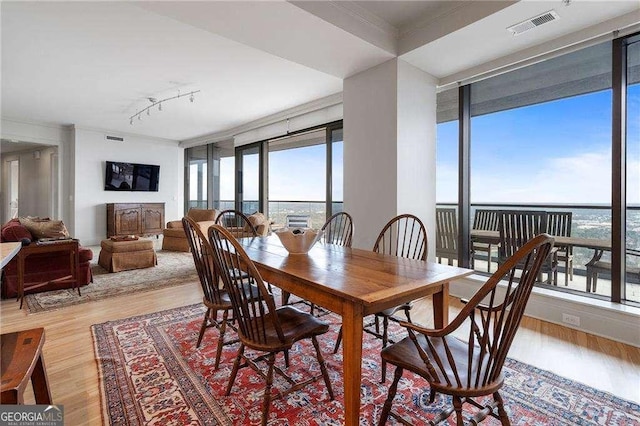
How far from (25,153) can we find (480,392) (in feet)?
36.6

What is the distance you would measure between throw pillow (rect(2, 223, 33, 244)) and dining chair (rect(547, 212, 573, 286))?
216 inches

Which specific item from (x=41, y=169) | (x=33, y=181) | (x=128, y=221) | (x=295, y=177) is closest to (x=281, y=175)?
(x=295, y=177)

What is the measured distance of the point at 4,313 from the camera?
3004mm

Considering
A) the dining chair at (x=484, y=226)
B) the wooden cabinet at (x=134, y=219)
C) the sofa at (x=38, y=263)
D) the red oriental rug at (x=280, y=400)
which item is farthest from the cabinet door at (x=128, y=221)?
the dining chair at (x=484, y=226)

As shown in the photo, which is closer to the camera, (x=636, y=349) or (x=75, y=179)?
(x=636, y=349)

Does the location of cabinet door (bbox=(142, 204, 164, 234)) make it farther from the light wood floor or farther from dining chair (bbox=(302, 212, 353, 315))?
dining chair (bbox=(302, 212, 353, 315))

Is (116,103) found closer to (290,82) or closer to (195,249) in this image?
(290,82)

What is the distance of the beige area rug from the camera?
3.33m

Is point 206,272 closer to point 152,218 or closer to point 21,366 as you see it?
point 21,366

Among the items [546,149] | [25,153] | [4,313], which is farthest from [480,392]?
[25,153]

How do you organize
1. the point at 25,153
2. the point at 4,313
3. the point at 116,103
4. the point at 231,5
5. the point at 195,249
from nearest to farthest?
the point at 195,249
the point at 231,5
the point at 4,313
the point at 116,103
the point at 25,153

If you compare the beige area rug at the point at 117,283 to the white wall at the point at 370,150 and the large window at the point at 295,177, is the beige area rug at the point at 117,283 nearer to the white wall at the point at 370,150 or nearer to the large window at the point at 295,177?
the large window at the point at 295,177

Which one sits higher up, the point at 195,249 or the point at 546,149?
the point at 546,149

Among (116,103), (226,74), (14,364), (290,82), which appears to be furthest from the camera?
(116,103)
